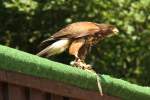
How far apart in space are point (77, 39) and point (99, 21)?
6243mm

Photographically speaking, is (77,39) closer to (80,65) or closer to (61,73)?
(80,65)

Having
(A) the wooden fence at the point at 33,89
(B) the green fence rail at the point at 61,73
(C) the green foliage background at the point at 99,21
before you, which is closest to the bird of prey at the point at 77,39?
(B) the green fence rail at the point at 61,73

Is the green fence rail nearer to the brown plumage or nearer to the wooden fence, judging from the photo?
the wooden fence

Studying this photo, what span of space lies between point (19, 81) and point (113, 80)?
97 cm

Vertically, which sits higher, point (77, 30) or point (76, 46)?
point (77, 30)

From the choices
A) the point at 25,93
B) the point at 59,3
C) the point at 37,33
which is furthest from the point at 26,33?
the point at 25,93

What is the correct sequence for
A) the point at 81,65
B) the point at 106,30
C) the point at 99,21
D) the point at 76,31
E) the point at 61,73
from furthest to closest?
1. the point at 99,21
2. the point at 106,30
3. the point at 76,31
4. the point at 81,65
5. the point at 61,73

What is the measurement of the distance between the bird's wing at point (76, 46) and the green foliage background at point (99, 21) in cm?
595

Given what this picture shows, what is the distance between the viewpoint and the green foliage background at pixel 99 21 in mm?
11727

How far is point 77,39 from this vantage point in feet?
18.2

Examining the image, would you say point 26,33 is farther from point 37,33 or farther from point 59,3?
point 59,3

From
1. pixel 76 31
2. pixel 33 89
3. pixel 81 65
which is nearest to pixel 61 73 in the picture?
pixel 33 89

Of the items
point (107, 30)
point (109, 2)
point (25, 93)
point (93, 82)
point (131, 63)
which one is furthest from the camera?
point (131, 63)

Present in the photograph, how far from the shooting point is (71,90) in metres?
4.93
